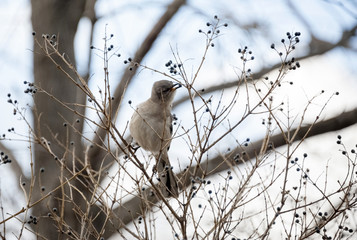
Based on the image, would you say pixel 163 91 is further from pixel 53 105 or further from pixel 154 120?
pixel 53 105

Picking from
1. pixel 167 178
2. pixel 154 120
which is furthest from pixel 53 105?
pixel 167 178

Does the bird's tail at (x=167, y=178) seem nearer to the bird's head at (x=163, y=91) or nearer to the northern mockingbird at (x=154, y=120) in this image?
the northern mockingbird at (x=154, y=120)

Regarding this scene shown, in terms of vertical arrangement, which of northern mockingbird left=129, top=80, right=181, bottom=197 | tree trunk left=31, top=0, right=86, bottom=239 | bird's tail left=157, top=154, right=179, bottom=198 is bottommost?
bird's tail left=157, top=154, right=179, bottom=198

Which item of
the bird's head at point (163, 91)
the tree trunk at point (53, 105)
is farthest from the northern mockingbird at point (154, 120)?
the tree trunk at point (53, 105)

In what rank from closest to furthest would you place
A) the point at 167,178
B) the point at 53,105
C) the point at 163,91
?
the point at 167,178 < the point at 163,91 < the point at 53,105

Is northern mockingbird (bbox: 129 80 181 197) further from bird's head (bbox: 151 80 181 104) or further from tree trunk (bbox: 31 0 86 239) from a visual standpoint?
tree trunk (bbox: 31 0 86 239)

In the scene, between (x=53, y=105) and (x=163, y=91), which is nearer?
(x=163, y=91)

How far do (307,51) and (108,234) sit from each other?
367 cm

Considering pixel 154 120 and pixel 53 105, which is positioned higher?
pixel 53 105

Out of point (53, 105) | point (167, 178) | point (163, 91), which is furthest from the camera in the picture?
point (53, 105)

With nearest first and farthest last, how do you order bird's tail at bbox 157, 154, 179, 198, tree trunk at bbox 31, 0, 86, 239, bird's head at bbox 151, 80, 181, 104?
bird's tail at bbox 157, 154, 179, 198 < bird's head at bbox 151, 80, 181, 104 < tree trunk at bbox 31, 0, 86, 239

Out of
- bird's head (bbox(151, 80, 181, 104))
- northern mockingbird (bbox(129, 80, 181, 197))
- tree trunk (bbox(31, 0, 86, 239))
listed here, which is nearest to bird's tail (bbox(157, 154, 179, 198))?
northern mockingbird (bbox(129, 80, 181, 197))

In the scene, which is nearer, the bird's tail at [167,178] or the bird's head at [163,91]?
the bird's tail at [167,178]

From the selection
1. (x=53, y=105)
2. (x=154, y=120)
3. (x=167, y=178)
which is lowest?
(x=167, y=178)
